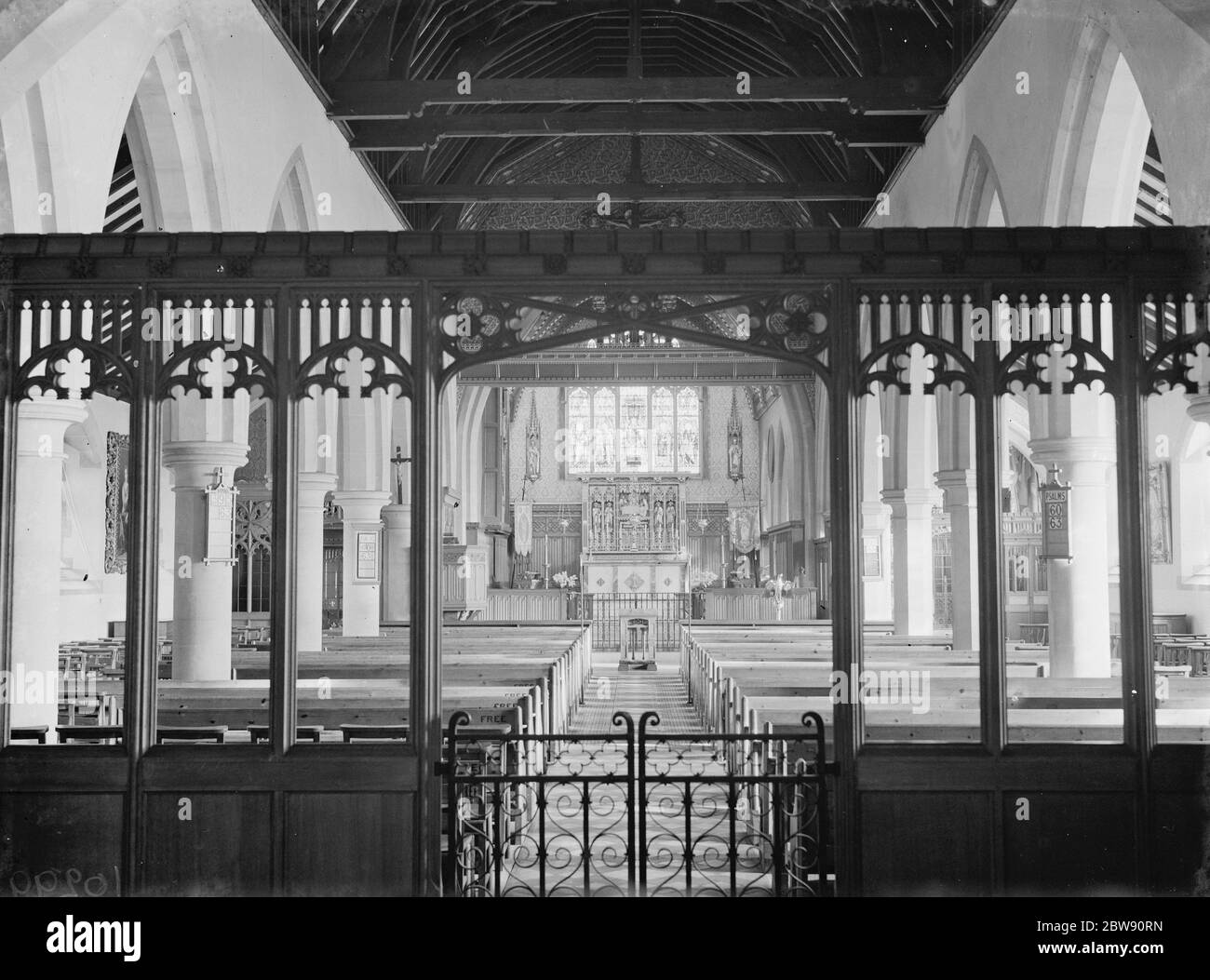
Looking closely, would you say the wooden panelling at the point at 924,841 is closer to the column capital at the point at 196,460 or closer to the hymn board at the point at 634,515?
the column capital at the point at 196,460

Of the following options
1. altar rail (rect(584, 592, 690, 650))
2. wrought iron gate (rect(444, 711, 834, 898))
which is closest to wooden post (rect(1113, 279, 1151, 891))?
wrought iron gate (rect(444, 711, 834, 898))

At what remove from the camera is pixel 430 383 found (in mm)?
4500

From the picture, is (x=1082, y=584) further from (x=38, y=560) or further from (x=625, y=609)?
(x=625, y=609)

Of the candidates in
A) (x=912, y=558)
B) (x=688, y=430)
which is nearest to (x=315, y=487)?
(x=912, y=558)

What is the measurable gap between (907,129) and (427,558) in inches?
407

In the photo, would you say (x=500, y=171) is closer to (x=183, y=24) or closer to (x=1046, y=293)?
(x=183, y=24)

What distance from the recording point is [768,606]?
2191 cm

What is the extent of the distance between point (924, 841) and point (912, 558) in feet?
34.1

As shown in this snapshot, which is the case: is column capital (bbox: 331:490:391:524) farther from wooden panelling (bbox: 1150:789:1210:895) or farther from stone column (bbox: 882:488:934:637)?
wooden panelling (bbox: 1150:789:1210:895)

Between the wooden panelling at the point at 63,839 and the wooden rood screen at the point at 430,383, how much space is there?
0.04ft

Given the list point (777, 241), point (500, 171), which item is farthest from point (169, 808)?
point (500, 171)

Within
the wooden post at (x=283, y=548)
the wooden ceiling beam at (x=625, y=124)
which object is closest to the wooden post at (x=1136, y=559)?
the wooden post at (x=283, y=548)

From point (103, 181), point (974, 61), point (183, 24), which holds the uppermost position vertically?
point (974, 61)
